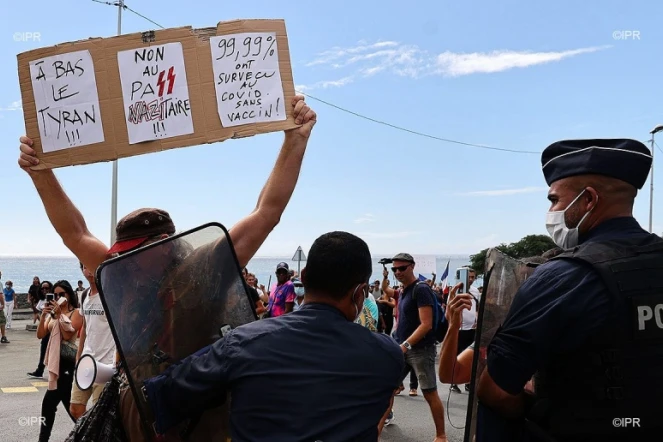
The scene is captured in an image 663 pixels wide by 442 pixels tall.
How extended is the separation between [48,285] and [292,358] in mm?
16483

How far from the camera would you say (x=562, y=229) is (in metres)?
2.36

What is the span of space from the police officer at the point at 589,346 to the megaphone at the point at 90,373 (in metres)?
1.30

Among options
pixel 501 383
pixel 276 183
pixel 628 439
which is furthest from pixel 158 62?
pixel 628 439

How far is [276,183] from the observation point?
8.47ft

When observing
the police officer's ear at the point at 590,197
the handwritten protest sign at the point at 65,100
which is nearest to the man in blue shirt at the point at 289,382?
the police officer's ear at the point at 590,197

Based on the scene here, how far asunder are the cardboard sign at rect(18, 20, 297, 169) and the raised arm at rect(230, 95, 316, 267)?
0.07 metres

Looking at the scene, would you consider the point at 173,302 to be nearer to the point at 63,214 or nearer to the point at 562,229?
the point at 63,214

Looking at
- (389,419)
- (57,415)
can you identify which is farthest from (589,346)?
(57,415)

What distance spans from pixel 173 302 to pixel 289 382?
0.48 m

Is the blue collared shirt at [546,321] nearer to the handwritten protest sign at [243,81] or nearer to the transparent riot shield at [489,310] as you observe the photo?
the transparent riot shield at [489,310]

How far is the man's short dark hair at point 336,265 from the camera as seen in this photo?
199cm

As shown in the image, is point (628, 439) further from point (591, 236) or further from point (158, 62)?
point (158, 62)

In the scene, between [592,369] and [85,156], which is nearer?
[592,369]

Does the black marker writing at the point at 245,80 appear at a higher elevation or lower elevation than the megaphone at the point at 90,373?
higher
